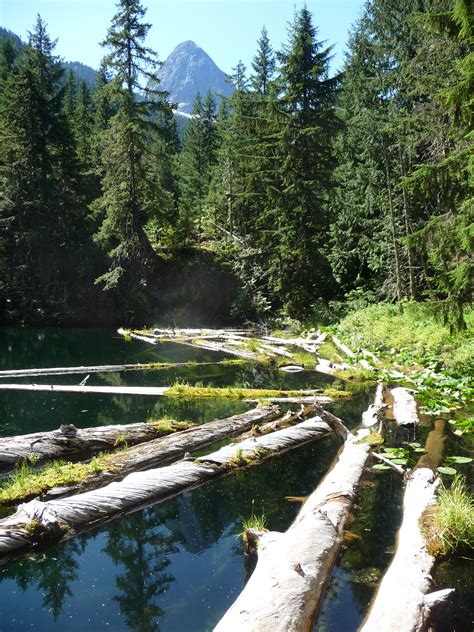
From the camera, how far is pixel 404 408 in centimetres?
1106

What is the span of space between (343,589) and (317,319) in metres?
22.1

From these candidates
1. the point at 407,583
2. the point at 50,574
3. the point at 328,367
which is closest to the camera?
the point at 407,583

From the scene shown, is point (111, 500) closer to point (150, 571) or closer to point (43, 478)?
point (150, 571)

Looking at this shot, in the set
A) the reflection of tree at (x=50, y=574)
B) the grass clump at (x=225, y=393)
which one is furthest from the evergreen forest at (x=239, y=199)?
the reflection of tree at (x=50, y=574)

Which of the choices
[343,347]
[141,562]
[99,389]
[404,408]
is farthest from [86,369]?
[141,562]

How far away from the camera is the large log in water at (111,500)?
5.83 m

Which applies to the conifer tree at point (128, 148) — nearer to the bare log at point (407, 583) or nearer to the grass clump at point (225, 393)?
the grass clump at point (225, 393)

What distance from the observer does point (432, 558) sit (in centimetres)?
529

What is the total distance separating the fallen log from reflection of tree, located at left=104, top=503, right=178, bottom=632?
101cm

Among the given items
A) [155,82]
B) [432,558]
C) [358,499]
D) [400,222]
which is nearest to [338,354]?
[400,222]

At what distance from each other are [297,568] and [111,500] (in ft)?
9.66

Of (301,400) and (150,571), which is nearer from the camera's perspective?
(150,571)

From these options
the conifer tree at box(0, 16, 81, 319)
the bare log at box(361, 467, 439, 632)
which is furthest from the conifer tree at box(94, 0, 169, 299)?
the bare log at box(361, 467, 439, 632)

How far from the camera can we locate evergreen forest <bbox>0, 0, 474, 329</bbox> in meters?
23.9
